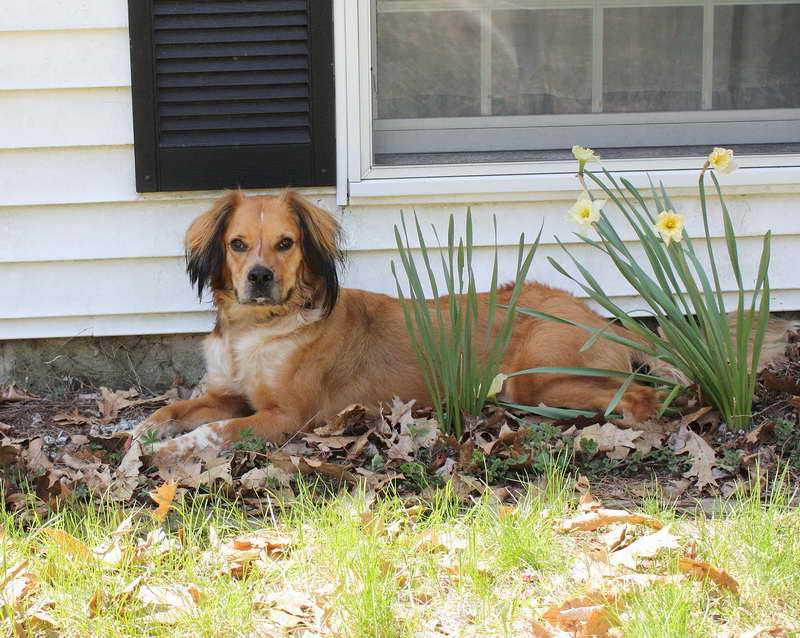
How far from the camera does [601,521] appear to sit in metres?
2.55

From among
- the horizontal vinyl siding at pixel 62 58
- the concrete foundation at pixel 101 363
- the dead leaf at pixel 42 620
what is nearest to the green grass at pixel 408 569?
the dead leaf at pixel 42 620

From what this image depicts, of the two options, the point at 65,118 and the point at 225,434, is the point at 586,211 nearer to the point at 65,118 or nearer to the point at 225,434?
the point at 225,434

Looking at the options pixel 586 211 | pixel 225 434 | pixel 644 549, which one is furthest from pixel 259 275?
pixel 644 549

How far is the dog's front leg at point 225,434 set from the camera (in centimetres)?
331

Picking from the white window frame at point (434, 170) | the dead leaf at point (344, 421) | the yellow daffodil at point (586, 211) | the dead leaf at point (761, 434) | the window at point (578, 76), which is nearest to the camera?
the yellow daffodil at point (586, 211)

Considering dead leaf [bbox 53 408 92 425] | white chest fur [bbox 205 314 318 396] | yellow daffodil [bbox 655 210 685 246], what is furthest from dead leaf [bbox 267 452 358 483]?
yellow daffodil [bbox 655 210 685 246]

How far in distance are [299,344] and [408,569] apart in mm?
1551

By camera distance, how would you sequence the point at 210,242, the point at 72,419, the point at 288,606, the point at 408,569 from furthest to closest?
the point at 72,419, the point at 210,242, the point at 408,569, the point at 288,606

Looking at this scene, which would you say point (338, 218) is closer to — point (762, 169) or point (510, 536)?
point (762, 169)

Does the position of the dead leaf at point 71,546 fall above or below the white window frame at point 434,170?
below

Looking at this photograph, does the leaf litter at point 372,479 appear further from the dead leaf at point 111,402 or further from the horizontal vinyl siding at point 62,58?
the horizontal vinyl siding at point 62,58

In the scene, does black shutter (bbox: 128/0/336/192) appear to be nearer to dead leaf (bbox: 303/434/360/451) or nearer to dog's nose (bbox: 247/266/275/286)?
dog's nose (bbox: 247/266/275/286)

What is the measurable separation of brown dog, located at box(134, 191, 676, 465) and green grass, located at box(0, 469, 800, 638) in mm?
934

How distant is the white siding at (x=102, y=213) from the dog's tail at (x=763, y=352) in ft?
1.05
